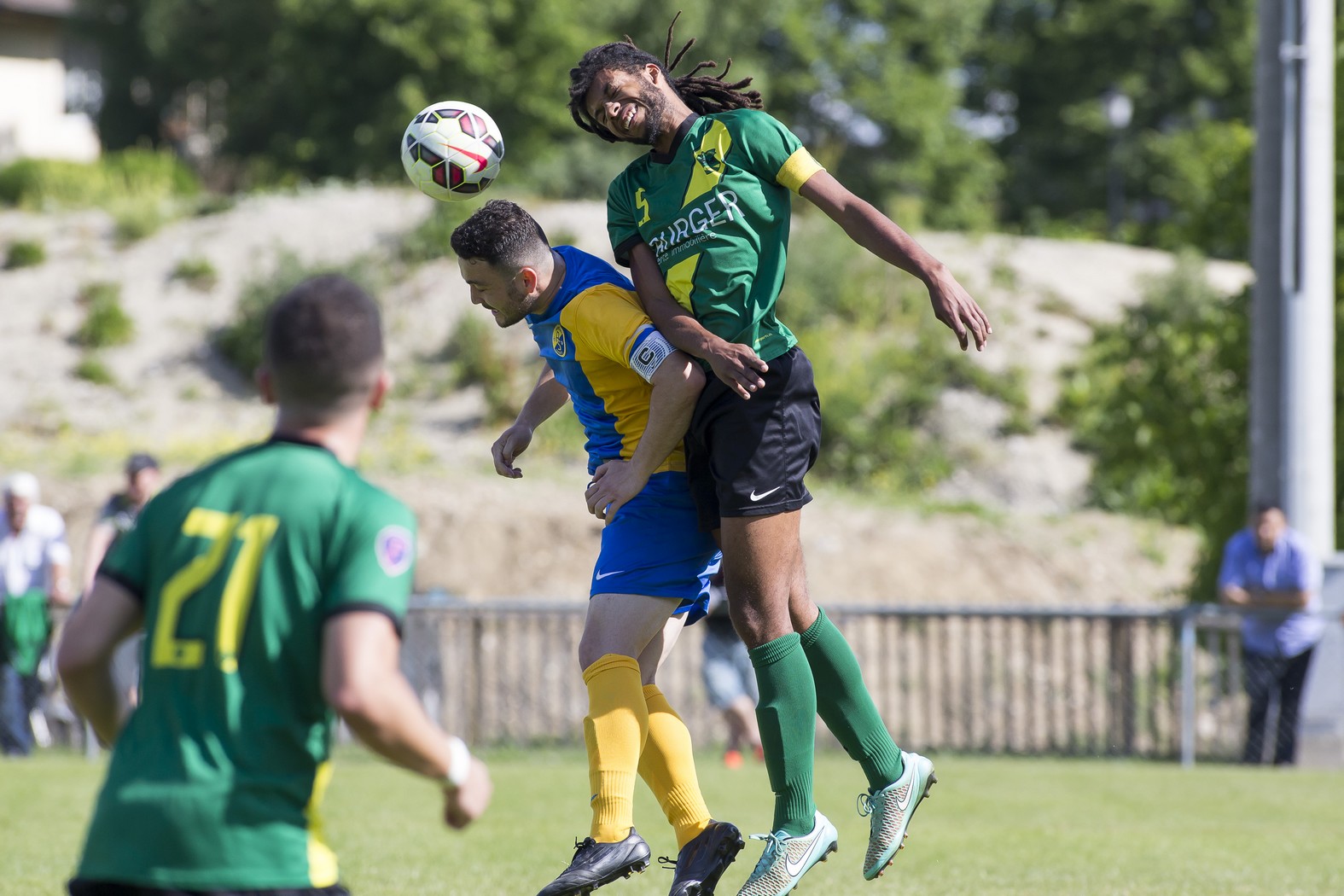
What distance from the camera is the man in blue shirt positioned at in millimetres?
11500

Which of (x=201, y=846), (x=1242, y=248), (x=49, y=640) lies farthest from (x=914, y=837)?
(x=1242, y=248)

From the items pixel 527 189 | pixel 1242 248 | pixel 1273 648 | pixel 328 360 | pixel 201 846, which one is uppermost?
pixel 527 189

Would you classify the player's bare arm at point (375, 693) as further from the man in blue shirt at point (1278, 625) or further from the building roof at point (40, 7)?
the building roof at point (40, 7)

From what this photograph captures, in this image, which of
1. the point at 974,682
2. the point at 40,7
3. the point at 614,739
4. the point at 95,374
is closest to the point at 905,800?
the point at 614,739

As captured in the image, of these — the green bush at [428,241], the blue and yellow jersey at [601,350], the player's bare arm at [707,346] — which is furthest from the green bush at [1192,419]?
the green bush at [428,241]

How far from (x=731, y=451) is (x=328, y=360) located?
175cm

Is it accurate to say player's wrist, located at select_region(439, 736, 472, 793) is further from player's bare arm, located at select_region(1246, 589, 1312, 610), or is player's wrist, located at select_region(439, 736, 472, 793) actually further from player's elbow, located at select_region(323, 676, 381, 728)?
player's bare arm, located at select_region(1246, 589, 1312, 610)

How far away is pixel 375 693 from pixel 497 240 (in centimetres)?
194

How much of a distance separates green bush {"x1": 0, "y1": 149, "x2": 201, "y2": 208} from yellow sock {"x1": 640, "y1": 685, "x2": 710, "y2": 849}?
30013mm

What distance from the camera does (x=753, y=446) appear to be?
4.11m

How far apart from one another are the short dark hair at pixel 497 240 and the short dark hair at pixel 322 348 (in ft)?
4.89

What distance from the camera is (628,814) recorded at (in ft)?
13.3

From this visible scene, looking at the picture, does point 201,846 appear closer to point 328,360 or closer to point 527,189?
point 328,360

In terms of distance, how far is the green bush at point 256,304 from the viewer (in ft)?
87.7
